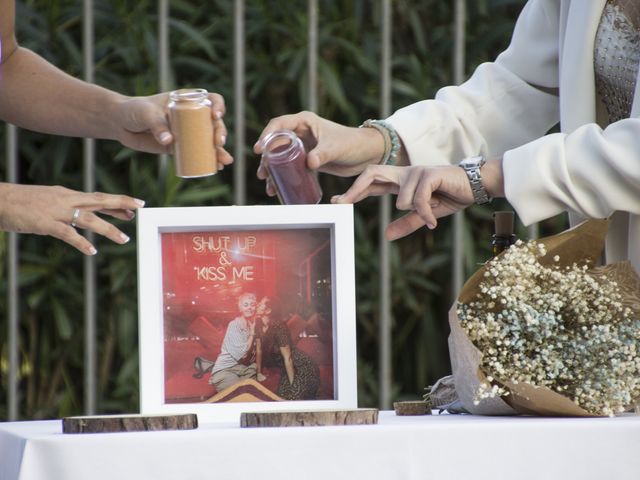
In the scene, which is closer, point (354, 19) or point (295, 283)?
point (295, 283)

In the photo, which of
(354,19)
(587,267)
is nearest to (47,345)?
(354,19)

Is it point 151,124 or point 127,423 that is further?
point 151,124

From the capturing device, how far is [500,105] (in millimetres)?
1810

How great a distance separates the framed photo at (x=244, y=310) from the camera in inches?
51.5

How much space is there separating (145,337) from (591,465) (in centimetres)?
51

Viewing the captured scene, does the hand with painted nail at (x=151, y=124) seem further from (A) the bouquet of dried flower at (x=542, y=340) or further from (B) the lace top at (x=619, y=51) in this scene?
(B) the lace top at (x=619, y=51)

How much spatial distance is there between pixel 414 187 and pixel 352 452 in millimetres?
401

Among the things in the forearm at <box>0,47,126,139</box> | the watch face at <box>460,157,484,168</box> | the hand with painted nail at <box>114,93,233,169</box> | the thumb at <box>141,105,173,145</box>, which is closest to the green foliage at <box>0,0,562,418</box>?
the forearm at <box>0,47,126,139</box>

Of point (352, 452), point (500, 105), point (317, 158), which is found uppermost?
point (500, 105)

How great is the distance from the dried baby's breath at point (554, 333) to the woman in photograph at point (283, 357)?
194mm

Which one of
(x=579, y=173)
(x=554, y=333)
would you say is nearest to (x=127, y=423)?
(x=554, y=333)

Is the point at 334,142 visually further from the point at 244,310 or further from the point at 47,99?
the point at 47,99

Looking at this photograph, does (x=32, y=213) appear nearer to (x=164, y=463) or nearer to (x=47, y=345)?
(x=164, y=463)

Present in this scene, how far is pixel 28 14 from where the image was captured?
3203mm
